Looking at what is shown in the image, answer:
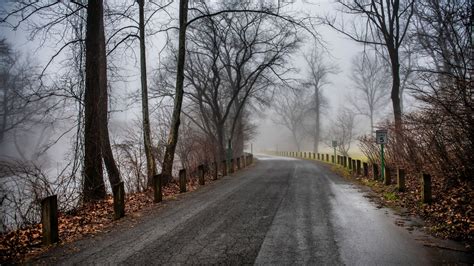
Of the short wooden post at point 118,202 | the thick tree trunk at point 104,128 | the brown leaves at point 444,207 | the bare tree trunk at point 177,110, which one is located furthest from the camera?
the bare tree trunk at point 177,110

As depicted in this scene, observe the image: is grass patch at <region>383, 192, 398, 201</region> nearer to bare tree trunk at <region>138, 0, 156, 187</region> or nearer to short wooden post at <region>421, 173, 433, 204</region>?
short wooden post at <region>421, 173, 433, 204</region>

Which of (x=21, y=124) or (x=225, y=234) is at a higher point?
(x=21, y=124)

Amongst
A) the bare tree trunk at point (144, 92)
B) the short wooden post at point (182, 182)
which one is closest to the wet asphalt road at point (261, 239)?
the short wooden post at point (182, 182)

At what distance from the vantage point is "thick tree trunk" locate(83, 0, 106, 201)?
11.0 meters

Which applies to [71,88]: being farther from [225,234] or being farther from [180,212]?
[225,234]

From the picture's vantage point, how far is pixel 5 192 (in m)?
7.62

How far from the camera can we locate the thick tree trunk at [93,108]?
11.0 meters

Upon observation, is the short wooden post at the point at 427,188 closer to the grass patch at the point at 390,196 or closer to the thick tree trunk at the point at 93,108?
the grass patch at the point at 390,196

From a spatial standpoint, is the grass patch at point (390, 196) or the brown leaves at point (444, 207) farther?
the grass patch at point (390, 196)

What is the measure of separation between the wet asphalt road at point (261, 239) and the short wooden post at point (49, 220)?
0.44 metres

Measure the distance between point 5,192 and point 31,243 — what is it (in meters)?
1.67

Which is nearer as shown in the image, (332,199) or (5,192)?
(5,192)

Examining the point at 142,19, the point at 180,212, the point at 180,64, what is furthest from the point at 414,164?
the point at 142,19

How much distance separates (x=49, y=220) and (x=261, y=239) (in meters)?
3.85
